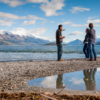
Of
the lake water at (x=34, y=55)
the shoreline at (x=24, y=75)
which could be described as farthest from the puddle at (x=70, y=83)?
the lake water at (x=34, y=55)

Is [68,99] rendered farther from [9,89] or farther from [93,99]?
[9,89]

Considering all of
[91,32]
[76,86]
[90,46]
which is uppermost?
[91,32]

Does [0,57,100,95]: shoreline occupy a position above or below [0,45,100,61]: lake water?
below

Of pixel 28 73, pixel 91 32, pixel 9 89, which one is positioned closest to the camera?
pixel 9 89

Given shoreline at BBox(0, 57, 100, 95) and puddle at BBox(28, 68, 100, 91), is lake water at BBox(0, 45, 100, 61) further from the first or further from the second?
puddle at BBox(28, 68, 100, 91)

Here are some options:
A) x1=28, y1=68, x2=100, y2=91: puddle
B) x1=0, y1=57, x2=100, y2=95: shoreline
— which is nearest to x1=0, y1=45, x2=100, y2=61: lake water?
x1=0, y1=57, x2=100, y2=95: shoreline

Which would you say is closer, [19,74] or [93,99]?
[93,99]

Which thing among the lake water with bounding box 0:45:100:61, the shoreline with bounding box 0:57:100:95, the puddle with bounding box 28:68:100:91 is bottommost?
the puddle with bounding box 28:68:100:91

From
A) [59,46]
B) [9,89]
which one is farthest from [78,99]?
[59,46]

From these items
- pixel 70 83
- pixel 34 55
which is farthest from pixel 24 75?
pixel 34 55

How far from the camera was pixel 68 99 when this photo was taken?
3.05 meters

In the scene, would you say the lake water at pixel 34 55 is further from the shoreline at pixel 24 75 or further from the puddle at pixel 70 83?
the puddle at pixel 70 83

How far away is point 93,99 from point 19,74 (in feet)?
14.0

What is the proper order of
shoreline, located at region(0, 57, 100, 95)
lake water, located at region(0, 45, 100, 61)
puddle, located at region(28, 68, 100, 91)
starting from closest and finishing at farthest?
shoreline, located at region(0, 57, 100, 95)
puddle, located at region(28, 68, 100, 91)
lake water, located at region(0, 45, 100, 61)
